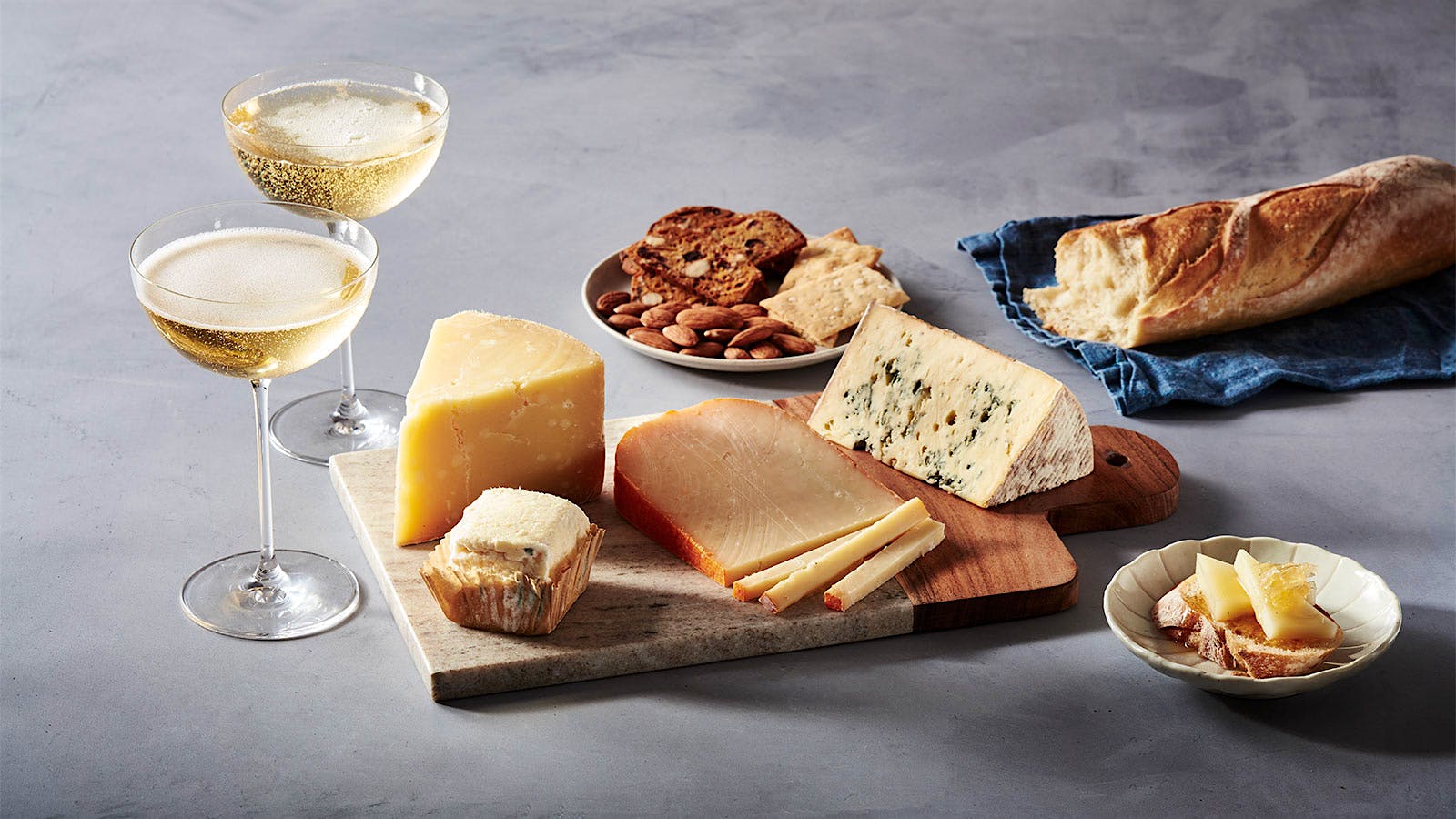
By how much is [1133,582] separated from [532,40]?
10.7ft

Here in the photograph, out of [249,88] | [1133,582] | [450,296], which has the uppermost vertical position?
[249,88]

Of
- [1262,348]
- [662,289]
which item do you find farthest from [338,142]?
[1262,348]

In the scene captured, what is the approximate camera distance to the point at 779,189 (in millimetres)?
4059

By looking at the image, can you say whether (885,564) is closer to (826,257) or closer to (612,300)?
(612,300)

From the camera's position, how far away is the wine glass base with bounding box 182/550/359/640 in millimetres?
2283

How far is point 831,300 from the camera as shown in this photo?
3.24 m

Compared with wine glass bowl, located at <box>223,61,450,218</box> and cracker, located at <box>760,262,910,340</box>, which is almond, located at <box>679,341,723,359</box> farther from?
wine glass bowl, located at <box>223,61,450,218</box>

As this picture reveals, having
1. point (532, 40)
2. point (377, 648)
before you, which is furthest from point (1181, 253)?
point (532, 40)

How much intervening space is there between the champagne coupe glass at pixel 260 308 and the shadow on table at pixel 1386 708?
1399 mm

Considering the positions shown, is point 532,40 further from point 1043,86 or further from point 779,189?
point 1043,86

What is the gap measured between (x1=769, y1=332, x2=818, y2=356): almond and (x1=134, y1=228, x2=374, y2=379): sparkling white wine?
1.17 meters

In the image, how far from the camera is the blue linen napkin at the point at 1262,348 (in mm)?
3125

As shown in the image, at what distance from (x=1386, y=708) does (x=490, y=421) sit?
1.42 m

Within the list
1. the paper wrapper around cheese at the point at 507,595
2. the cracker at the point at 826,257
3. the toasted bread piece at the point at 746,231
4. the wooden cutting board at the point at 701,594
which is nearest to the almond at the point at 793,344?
the cracker at the point at 826,257
